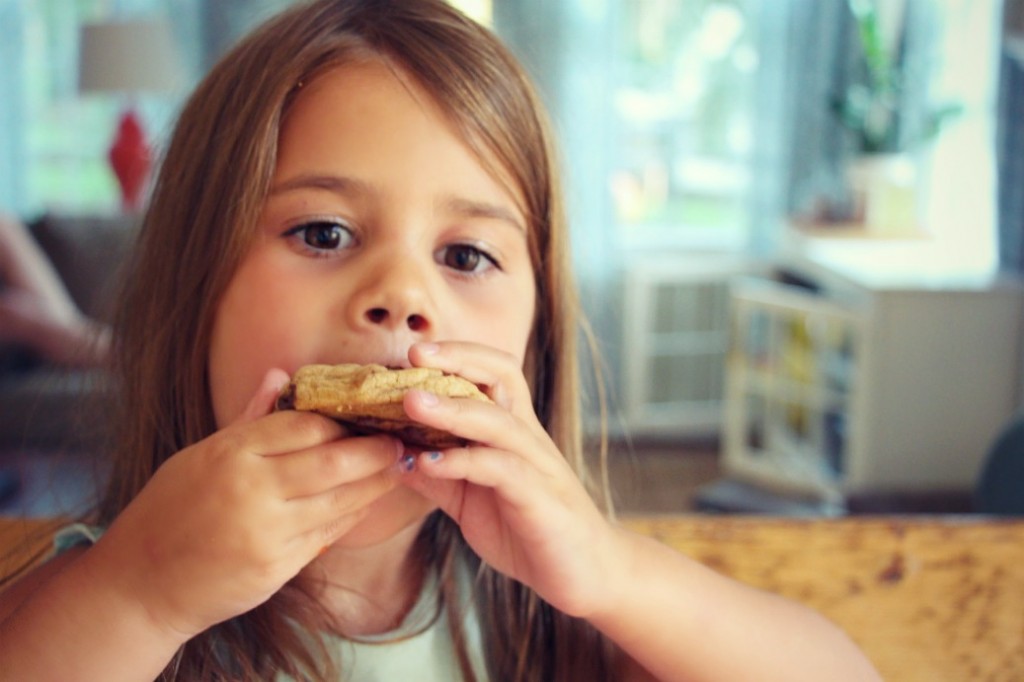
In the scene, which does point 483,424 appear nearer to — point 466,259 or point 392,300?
point 392,300

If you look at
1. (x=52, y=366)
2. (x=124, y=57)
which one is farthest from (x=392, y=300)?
(x=124, y=57)

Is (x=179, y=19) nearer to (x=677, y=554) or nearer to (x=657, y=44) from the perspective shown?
(x=657, y=44)

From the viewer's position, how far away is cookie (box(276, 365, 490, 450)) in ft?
2.12

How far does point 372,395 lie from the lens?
2.12ft

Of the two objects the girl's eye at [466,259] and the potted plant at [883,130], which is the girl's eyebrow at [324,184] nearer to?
the girl's eye at [466,259]

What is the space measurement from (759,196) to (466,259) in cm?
437

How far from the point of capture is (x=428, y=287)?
827 mm

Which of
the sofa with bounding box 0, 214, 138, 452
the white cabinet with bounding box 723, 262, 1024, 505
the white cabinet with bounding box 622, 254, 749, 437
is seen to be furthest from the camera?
the white cabinet with bounding box 622, 254, 749, 437

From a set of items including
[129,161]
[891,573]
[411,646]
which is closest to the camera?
[411,646]

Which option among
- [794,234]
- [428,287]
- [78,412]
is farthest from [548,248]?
[794,234]

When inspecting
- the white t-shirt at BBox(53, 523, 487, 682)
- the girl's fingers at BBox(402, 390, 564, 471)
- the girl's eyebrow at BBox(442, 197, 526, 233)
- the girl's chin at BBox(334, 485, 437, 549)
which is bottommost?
the white t-shirt at BBox(53, 523, 487, 682)

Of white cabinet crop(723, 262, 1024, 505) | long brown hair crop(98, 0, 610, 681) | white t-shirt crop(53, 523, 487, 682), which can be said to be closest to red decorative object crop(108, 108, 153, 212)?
white cabinet crop(723, 262, 1024, 505)

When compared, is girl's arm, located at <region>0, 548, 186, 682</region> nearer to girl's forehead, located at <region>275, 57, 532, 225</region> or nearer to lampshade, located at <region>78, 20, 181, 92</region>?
girl's forehead, located at <region>275, 57, 532, 225</region>

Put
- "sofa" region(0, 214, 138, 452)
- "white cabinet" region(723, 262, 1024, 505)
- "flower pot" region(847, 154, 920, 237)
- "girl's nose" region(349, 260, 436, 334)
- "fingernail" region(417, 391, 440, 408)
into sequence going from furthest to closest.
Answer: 1. "flower pot" region(847, 154, 920, 237)
2. "white cabinet" region(723, 262, 1024, 505)
3. "sofa" region(0, 214, 138, 452)
4. "girl's nose" region(349, 260, 436, 334)
5. "fingernail" region(417, 391, 440, 408)
